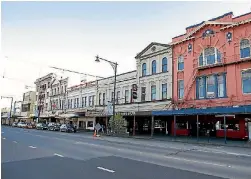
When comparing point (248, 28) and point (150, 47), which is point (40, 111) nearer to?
point (150, 47)

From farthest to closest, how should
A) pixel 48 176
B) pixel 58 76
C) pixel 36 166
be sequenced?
pixel 58 76 → pixel 36 166 → pixel 48 176

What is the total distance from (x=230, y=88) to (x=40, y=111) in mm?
57259

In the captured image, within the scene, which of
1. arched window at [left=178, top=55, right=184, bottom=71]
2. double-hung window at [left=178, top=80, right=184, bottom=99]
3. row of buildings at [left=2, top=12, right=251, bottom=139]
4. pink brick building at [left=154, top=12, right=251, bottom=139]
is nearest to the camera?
pink brick building at [left=154, top=12, right=251, bottom=139]

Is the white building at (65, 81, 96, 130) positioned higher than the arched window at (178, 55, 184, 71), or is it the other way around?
the arched window at (178, 55, 184, 71)

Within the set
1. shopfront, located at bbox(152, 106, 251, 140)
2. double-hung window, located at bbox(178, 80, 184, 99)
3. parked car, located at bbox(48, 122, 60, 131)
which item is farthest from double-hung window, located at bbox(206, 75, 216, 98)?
parked car, located at bbox(48, 122, 60, 131)

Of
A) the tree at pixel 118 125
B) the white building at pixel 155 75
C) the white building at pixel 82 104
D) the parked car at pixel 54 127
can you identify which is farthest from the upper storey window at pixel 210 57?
the parked car at pixel 54 127

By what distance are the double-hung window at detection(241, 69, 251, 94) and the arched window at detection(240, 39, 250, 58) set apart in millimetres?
1668

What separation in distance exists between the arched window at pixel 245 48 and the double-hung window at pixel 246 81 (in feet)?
5.47

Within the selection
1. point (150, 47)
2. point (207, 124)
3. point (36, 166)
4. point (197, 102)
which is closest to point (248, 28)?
point (197, 102)

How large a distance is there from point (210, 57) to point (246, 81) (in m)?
4.95

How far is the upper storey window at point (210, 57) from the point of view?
28964 mm

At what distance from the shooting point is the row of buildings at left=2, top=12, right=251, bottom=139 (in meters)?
26.6

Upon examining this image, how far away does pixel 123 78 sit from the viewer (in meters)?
41.3

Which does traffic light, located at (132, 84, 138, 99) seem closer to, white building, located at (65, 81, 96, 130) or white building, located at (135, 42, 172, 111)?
white building, located at (135, 42, 172, 111)
